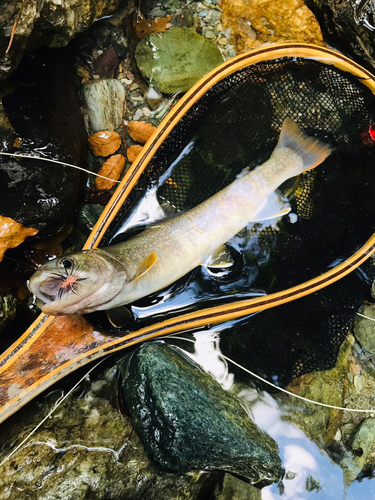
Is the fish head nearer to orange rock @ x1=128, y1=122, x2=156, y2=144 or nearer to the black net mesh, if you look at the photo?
the black net mesh

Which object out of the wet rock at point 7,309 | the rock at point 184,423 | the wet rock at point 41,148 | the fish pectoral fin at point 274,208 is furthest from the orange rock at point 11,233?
the fish pectoral fin at point 274,208

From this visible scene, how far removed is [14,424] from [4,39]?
2.51 metres

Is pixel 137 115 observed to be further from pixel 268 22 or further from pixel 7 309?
pixel 7 309

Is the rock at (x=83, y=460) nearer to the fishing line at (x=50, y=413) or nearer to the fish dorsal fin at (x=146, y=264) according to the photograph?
the fishing line at (x=50, y=413)

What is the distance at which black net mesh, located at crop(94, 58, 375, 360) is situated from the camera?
9.57ft

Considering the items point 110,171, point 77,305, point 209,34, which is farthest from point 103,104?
point 77,305

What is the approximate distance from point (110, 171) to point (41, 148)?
85 centimetres

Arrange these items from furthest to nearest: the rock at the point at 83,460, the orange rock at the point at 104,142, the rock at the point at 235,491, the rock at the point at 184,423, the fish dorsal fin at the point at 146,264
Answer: the orange rock at the point at 104,142, the rock at the point at 235,491, the fish dorsal fin at the point at 146,264, the rock at the point at 184,423, the rock at the point at 83,460

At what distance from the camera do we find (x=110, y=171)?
349cm

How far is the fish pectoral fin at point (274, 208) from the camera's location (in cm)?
299

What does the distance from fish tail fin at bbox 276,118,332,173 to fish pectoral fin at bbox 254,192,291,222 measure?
0.29m

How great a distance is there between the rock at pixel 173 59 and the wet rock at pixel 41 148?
884 mm

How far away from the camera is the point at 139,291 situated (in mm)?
2547

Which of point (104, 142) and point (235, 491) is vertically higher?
point (104, 142)
